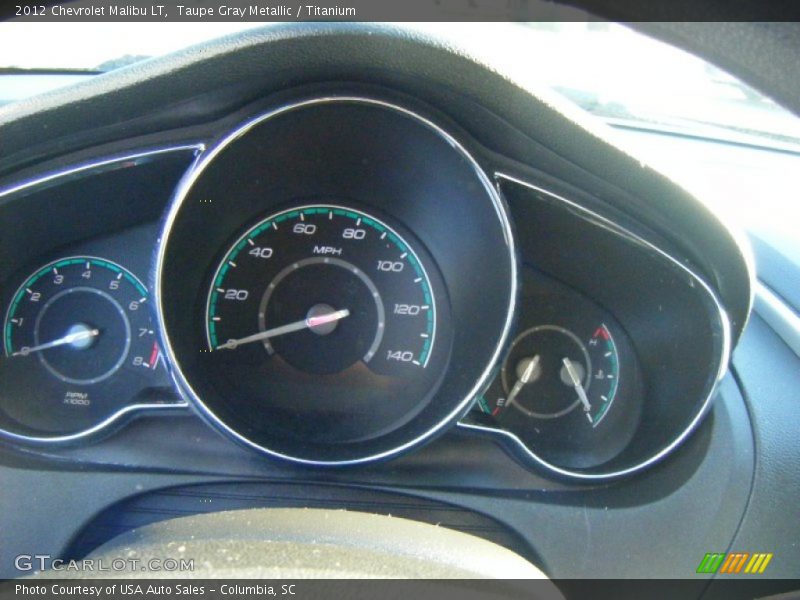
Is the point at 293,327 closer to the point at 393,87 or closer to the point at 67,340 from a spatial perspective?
the point at 67,340

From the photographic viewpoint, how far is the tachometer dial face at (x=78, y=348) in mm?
2154

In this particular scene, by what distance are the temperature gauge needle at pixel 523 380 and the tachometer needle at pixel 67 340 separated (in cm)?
106

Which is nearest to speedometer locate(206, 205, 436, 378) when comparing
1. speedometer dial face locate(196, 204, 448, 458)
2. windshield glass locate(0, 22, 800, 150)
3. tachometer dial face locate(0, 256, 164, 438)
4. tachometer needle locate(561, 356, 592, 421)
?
speedometer dial face locate(196, 204, 448, 458)

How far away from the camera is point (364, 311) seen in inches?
84.4

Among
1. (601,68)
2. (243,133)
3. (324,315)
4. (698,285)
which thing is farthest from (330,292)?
(601,68)

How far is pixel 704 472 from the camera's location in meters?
1.89

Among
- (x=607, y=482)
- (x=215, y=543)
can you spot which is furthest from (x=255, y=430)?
(x=607, y=482)

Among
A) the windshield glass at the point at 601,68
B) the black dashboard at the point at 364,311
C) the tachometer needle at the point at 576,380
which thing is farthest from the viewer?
the windshield glass at the point at 601,68

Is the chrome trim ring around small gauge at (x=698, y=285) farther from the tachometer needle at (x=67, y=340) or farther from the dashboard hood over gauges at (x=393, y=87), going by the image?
the tachometer needle at (x=67, y=340)

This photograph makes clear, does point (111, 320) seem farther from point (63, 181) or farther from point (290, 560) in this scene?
point (290, 560)

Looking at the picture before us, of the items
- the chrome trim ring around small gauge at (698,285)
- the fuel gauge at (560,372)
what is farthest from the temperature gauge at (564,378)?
the chrome trim ring around small gauge at (698,285)

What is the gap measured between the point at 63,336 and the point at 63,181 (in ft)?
1.62

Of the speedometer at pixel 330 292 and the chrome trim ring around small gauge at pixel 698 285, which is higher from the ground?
the speedometer at pixel 330 292

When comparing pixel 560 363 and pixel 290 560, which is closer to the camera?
pixel 290 560
